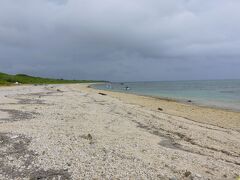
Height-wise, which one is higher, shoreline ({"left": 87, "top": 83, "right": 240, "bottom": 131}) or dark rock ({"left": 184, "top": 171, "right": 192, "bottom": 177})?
dark rock ({"left": 184, "top": 171, "right": 192, "bottom": 177})

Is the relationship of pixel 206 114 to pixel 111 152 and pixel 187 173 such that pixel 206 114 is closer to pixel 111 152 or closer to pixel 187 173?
pixel 111 152

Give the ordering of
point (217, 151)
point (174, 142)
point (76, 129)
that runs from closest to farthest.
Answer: point (217, 151) → point (174, 142) → point (76, 129)

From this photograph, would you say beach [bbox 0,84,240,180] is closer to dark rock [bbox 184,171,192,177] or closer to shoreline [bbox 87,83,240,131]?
dark rock [bbox 184,171,192,177]

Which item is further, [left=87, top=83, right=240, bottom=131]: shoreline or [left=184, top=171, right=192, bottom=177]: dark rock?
[left=87, top=83, right=240, bottom=131]: shoreline

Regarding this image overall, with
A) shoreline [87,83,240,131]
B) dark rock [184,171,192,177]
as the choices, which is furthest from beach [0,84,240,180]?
shoreline [87,83,240,131]

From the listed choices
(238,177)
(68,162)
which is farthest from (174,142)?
(68,162)

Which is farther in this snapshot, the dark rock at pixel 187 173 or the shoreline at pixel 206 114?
the shoreline at pixel 206 114

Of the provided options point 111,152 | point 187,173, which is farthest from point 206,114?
point 187,173

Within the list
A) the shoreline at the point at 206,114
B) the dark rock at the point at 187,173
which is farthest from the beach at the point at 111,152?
the shoreline at the point at 206,114

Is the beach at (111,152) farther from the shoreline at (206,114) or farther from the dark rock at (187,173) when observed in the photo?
the shoreline at (206,114)

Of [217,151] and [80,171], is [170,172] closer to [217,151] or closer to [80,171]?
[80,171]

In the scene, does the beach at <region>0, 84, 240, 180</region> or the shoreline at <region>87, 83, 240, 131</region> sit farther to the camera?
the shoreline at <region>87, 83, 240, 131</region>

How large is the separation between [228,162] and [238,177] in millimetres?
1973

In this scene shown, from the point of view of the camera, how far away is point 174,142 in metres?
13.5
